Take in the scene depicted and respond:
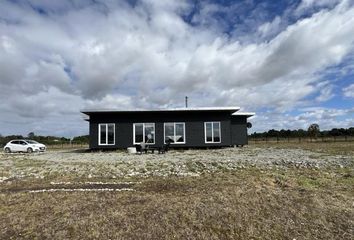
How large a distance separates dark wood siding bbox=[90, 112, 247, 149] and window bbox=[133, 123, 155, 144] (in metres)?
0.22

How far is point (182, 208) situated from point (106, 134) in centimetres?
1656

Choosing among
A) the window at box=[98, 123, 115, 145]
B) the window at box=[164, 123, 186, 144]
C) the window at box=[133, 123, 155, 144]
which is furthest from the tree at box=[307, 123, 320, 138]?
the window at box=[98, 123, 115, 145]

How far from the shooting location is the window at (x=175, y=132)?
2097 cm

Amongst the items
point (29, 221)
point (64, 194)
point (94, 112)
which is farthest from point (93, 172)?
point (94, 112)

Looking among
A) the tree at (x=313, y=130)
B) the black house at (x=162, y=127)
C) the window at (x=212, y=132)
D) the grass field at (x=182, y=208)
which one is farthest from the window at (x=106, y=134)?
the tree at (x=313, y=130)

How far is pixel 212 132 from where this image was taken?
21.4 metres

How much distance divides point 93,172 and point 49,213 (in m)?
4.16

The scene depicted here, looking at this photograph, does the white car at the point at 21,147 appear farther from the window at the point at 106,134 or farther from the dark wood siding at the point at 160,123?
the window at the point at 106,134

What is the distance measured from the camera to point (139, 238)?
13.3ft

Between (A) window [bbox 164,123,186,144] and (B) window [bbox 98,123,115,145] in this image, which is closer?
(B) window [bbox 98,123,115,145]

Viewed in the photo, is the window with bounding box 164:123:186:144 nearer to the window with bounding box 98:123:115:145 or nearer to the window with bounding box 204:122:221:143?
the window with bounding box 204:122:221:143

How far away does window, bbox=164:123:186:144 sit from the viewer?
21.0m

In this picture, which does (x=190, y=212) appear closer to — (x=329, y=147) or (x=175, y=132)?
(x=175, y=132)

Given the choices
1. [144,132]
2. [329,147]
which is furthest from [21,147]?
[329,147]
